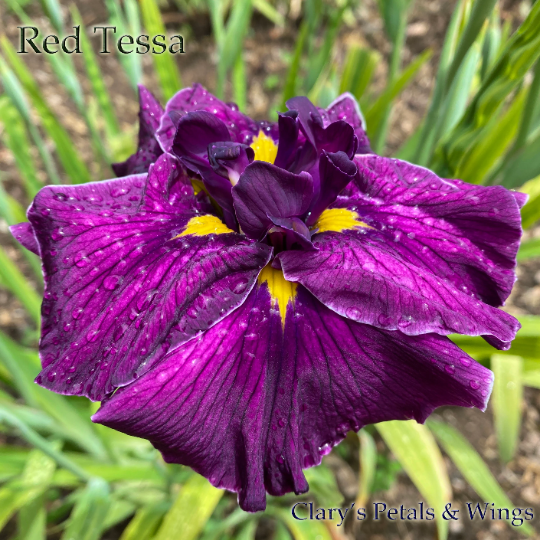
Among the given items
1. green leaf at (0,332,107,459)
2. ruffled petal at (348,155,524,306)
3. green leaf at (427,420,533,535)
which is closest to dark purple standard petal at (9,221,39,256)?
green leaf at (0,332,107,459)

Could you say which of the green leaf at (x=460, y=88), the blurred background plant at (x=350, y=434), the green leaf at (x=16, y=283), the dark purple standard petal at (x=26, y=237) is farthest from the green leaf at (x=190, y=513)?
the green leaf at (x=460, y=88)

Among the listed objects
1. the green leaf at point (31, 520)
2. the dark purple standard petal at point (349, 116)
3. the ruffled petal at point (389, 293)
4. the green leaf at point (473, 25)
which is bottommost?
the green leaf at point (31, 520)

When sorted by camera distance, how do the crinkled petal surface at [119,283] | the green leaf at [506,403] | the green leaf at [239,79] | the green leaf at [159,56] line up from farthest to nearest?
the green leaf at [239,79] < the green leaf at [159,56] < the green leaf at [506,403] < the crinkled petal surface at [119,283]

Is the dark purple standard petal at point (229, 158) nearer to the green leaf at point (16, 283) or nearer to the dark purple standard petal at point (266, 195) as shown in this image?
the dark purple standard petal at point (266, 195)

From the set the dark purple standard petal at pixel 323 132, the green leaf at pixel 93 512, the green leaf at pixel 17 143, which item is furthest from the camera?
→ the green leaf at pixel 17 143

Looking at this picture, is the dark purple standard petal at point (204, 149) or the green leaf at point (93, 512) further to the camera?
the green leaf at point (93, 512)

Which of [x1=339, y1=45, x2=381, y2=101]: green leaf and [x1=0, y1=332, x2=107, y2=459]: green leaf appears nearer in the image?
[x1=0, y1=332, x2=107, y2=459]: green leaf

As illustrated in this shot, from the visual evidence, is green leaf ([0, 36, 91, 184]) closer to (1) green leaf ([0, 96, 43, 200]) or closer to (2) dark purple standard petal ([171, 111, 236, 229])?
(1) green leaf ([0, 96, 43, 200])

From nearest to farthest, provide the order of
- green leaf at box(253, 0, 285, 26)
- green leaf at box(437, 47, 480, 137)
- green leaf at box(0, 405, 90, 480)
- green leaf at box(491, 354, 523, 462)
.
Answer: green leaf at box(0, 405, 90, 480)
green leaf at box(437, 47, 480, 137)
green leaf at box(491, 354, 523, 462)
green leaf at box(253, 0, 285, 26)
